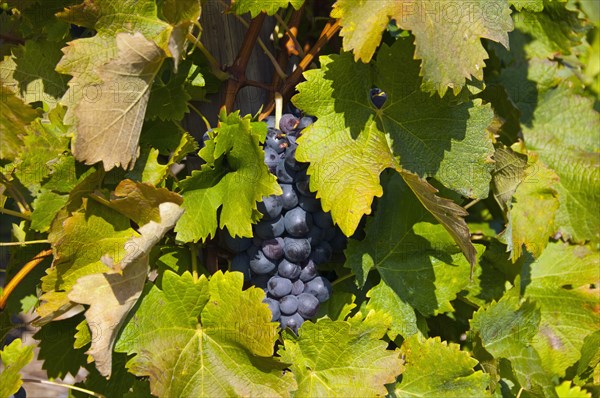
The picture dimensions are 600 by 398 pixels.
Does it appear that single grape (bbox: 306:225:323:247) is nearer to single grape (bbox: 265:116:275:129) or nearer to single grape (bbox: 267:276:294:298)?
single grape (bbox: 267:276:294:298)

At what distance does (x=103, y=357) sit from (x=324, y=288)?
0.46 metres

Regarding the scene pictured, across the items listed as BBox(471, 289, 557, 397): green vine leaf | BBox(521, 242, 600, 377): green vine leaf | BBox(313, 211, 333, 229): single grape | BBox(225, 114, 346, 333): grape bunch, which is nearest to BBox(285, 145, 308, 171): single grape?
BBox(225, 114, 346, 333): grape bunch

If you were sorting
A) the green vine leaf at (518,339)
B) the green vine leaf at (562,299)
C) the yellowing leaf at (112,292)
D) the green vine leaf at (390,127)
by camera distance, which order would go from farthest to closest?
the green vine leaf at (562,299) → the green vine leaf at (518,339) → the green vine leaf at (390,127) → the yellowing leaf at (112,292)

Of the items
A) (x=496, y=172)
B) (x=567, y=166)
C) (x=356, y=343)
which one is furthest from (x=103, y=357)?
(x=567, y=166)

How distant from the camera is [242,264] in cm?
135

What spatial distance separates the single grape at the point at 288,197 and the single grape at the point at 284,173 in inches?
0.5

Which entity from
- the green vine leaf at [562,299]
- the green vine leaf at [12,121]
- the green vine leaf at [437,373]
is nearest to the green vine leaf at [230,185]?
the green vine leaf at [12,121]

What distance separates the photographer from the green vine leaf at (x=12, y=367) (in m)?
1.19

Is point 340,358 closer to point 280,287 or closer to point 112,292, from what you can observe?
point 280,287

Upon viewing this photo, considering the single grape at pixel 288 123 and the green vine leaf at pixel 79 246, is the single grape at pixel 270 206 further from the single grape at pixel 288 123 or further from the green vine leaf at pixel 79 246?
the green vine leaf at pixel 79 246

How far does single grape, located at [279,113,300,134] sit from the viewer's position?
131 cm

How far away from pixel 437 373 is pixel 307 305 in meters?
0.32

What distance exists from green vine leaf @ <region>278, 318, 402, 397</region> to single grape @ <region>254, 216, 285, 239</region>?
0.61 feet

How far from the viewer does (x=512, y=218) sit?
57.3 inches
